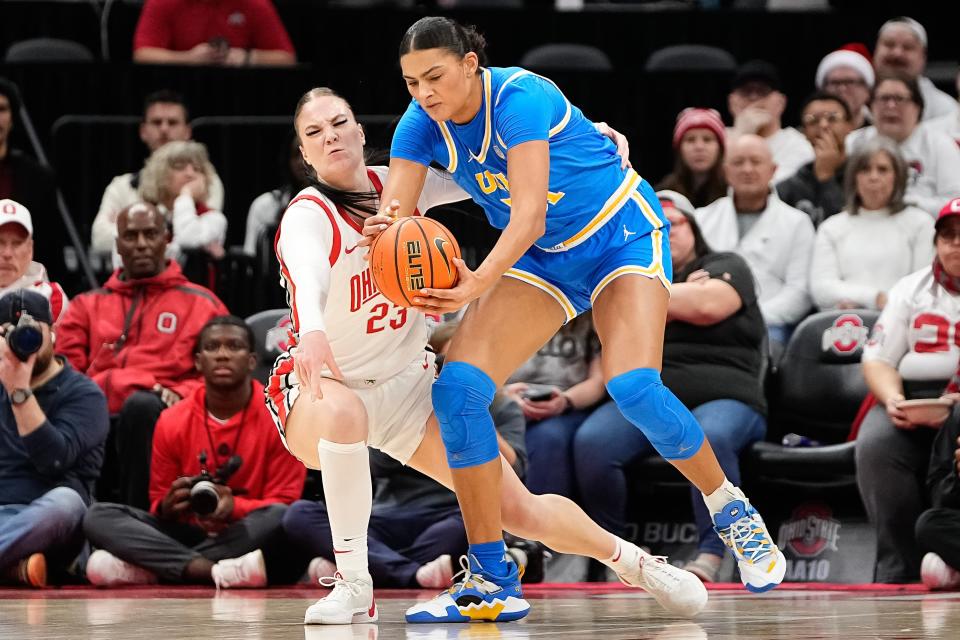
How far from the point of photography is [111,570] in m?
6.31

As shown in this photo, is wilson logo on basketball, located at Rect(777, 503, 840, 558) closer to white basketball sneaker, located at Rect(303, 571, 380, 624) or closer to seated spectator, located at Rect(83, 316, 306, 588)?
seated spectator, located at Rect(83, 316, 306, 588)

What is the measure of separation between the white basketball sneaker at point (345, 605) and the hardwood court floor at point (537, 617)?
2.2 inches

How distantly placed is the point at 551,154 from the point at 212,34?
5.67 meters

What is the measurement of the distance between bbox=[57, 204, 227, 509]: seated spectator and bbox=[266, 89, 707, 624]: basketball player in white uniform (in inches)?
104

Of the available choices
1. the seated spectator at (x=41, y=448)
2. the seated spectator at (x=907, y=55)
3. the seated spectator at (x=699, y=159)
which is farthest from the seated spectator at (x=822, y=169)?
the seated spectator at (x=41, y=448)

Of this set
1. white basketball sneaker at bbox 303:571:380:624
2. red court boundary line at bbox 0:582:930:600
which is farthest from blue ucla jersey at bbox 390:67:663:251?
red court boundary line at bbox 0:582:930:600

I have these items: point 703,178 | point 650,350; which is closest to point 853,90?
point 703,178

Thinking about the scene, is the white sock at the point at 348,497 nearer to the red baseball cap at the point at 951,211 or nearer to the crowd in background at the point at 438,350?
the crowd in background at the point at 438,350

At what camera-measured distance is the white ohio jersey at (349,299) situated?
4.28 m

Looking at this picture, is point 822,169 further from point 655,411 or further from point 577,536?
point 577,536

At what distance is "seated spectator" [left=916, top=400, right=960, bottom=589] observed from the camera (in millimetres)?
5641

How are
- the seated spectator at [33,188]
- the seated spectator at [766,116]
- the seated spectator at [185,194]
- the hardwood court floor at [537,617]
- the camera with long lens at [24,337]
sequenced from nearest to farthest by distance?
the hardwood court floor at [537,617]
the camera with long lens at [24,337]
the seated spectator at [185,194]
the seated spectator at [33,188]
the seated spectator at [766,116]

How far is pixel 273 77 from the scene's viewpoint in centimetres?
938

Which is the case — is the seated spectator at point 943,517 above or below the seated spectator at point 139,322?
below
